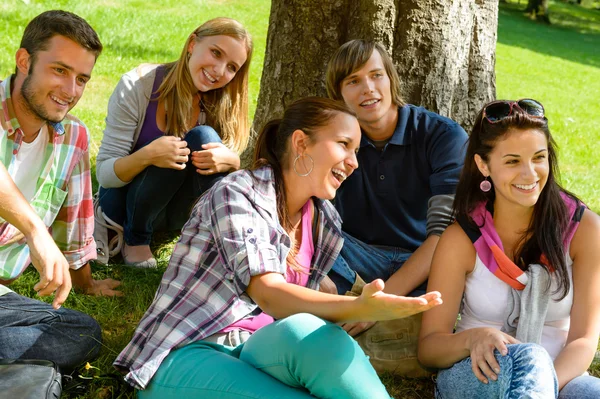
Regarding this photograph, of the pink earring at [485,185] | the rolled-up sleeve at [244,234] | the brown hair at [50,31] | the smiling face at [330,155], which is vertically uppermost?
the brown hair at [50,31]

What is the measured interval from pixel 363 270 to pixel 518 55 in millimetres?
15699

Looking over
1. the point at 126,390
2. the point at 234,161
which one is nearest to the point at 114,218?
the point at 234,161

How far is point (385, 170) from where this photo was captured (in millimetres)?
3814

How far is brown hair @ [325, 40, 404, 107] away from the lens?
374cm

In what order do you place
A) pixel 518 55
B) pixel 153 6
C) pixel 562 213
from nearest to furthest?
pixel 562 213 → pixel 153 6 → pixel 518 55

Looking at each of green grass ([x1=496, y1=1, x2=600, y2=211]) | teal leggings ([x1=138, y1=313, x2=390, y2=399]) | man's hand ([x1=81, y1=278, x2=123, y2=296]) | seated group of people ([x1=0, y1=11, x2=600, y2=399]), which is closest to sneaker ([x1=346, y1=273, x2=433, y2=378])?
seated group of people ([x1=0, y1=11, x2=600, y2=399])

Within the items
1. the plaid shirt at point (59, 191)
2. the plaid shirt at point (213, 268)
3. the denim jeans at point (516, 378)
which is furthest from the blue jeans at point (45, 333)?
the denim jeans at point (516, 378)

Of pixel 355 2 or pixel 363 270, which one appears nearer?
pixel 363 270

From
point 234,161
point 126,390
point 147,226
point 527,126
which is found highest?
point 527,126

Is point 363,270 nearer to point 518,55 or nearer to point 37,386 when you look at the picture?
point 37,386

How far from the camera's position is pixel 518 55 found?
1823 centimetres

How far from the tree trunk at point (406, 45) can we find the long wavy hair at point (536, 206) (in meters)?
1.31

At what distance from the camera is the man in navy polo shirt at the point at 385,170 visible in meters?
3.71

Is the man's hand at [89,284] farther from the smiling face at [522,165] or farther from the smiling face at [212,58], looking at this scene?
the smiling face at [522,165]
